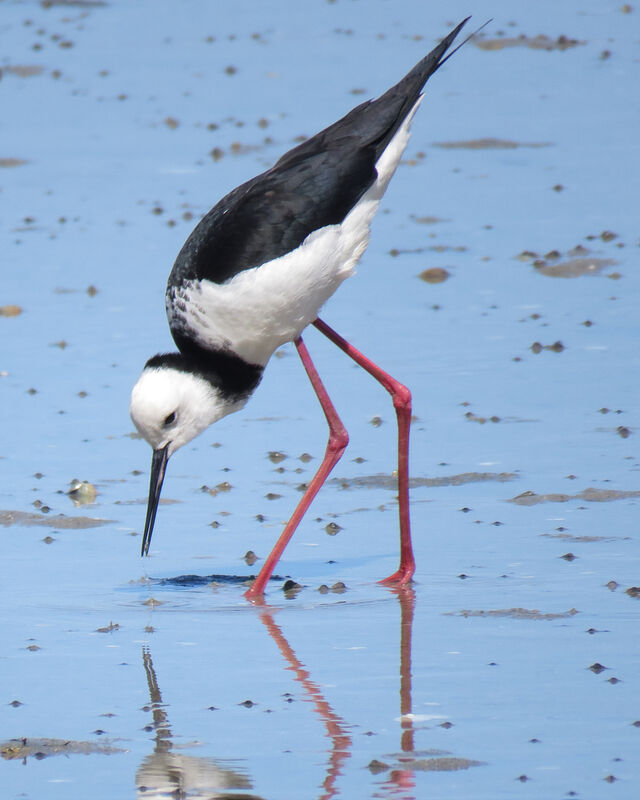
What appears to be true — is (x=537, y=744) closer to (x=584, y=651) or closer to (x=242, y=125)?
(x=584, y=651)

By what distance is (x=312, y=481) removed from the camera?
7102 millimetres

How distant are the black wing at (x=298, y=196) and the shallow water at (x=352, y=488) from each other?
3.90ft

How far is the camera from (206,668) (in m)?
5.51

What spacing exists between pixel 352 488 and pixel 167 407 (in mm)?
1313

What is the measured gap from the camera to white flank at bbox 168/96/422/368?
21.9 ft

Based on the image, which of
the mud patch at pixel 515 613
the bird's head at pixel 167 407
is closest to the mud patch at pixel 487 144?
the bird's head at pixel 167 407

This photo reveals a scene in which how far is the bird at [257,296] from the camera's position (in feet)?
21.9

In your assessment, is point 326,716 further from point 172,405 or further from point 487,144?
point 487,144

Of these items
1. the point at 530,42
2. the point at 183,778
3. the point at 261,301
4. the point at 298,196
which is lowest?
the point at 530,42

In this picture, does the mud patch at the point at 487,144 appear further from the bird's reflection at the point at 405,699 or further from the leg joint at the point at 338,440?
the bird's reflection at the point at 405,699

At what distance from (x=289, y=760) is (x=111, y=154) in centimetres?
1099

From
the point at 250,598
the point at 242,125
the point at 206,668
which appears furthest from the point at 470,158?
the point at 206,668

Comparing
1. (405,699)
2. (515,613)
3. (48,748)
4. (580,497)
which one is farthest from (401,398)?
(48,748)

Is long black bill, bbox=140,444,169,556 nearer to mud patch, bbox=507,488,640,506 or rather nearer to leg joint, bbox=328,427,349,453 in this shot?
leg joint, bbox=328,427,349,453
